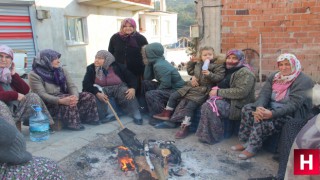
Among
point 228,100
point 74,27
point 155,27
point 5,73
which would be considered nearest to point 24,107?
point 5,73

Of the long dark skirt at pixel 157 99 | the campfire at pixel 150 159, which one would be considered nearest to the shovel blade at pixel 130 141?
the campfire at pixel 150 159

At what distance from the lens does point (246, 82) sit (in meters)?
3.71

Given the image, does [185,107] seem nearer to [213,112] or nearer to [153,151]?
[213,112]

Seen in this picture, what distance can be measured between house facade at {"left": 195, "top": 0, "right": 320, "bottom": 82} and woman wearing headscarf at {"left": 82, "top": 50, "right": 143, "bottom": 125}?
67.0 inches

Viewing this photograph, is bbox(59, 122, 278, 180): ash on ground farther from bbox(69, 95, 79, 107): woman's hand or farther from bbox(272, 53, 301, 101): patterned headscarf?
bbox(272, 53, 301, 101): patterned headscarf

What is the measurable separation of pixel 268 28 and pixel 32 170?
13.8 feet

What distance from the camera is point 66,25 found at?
12156 millimetres

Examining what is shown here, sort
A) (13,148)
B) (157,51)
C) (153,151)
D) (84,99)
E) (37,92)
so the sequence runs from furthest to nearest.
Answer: (157,51)
(84,99)
(37,92)
(153,151)
(13,148)

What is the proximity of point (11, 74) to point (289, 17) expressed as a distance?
4.39 metres

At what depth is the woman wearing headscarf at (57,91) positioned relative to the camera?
13.5 ft

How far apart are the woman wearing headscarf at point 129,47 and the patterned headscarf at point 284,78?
249cm

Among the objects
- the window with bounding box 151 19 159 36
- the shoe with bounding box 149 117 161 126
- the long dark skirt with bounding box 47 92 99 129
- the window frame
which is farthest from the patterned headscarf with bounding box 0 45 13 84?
the window with bounding box 151 19 159 36

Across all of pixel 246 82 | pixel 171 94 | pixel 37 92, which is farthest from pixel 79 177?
pixel 246 82

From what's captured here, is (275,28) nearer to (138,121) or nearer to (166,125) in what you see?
(166,125)
